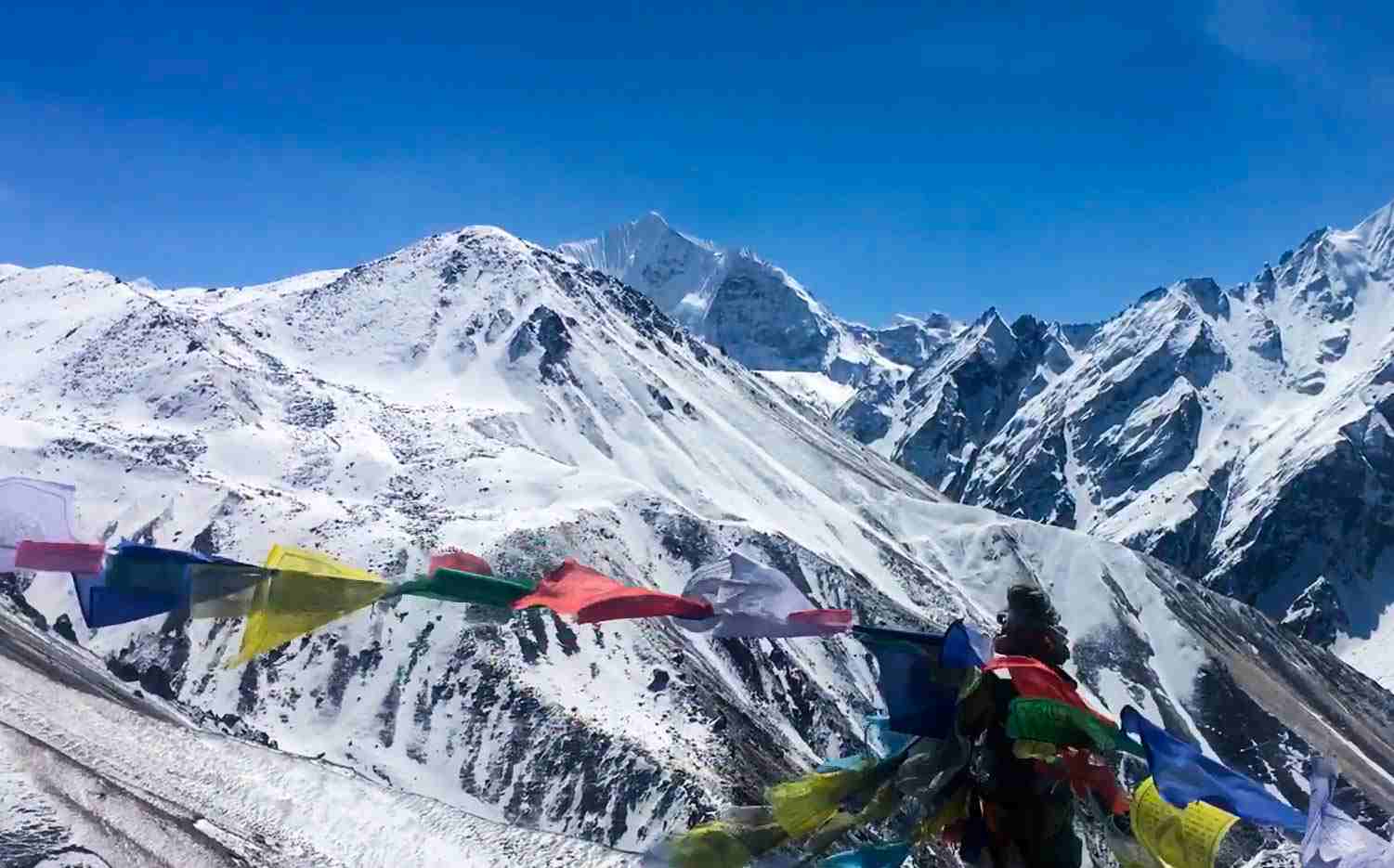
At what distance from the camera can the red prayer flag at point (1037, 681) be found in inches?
377

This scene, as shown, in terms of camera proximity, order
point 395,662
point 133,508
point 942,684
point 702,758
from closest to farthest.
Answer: point 942,684 < point 702,758 < point 395,662 < point 133,508

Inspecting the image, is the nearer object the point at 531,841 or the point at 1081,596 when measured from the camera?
the point at 531,841

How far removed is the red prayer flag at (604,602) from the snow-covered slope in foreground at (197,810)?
6.47 metres

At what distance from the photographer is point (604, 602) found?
1200cm

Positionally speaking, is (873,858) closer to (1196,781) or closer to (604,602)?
(1196,781)

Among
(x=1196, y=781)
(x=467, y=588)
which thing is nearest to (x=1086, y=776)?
(x=1196, y=781)

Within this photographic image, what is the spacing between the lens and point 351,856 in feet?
53.4

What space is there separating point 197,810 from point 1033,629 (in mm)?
13059

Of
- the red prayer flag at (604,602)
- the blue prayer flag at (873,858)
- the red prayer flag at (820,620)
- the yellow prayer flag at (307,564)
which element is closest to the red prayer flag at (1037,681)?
the blue prayer flag at (873,858)

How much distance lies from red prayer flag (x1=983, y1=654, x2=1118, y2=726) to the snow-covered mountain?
635cm

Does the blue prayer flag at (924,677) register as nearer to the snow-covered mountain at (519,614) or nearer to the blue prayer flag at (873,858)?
the blue prayer flag at (873,858)

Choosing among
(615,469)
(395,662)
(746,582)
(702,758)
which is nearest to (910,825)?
(746,582)

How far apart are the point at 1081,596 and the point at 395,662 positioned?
122 m

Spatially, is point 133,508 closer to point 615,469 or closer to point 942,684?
point 615,469
